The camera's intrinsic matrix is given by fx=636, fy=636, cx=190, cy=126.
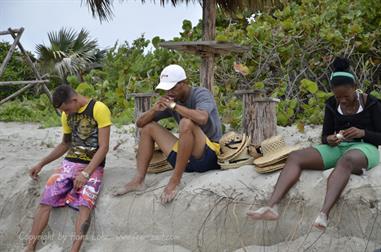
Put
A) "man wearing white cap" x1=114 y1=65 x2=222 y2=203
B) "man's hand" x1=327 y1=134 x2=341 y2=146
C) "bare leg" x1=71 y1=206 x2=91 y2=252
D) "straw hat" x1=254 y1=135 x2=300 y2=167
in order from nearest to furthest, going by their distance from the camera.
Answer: "man's hand" x1=327 y1=134 x2=341 y2=146, "straw hat" x1=254 y1=135 x2=300 y2=167, "man wearing white cap" x1=114 y1=65 x2=222 y2=203, "bare leg" x1=71 y1=206 x2=91 y2=252

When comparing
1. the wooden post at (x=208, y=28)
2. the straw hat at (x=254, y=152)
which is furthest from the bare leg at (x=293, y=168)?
the wooden post at (x=208, y=28)

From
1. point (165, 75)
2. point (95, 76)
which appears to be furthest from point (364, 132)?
point (95, 76)

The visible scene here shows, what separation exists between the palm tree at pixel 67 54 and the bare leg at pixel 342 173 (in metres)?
11.9

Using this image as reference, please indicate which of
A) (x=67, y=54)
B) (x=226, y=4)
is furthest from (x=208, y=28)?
(x=67, y=54)

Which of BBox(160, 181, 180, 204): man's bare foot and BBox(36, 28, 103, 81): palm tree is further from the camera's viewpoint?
BBox(36, 28, 103, 81): palm tree

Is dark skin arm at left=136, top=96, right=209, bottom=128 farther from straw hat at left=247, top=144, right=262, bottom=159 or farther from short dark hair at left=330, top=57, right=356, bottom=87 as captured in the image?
short dark hair at left=330, top=57, right=356, bottom=87

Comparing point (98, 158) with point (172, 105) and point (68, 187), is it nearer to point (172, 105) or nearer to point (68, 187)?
point (68, 187)

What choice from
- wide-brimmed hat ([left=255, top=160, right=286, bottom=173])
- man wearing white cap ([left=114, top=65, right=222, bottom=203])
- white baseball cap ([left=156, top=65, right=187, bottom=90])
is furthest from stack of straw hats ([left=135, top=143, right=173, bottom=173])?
wide-brimmed hat ([left=255, top=160, right=286, bottom=173])

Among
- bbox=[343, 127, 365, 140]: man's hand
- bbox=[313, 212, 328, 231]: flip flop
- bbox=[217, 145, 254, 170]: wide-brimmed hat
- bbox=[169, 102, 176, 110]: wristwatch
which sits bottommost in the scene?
bbox=[313, 212, 328, 231]: flip flop

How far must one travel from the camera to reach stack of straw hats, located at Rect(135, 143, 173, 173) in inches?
220

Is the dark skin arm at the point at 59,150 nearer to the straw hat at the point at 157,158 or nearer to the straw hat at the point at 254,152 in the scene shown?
the straw hat at the point at 157,158

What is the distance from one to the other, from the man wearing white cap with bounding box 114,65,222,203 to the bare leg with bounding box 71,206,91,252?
30 centimetres

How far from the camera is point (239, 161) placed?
17.0ft

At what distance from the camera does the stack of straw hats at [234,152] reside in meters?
5.16
